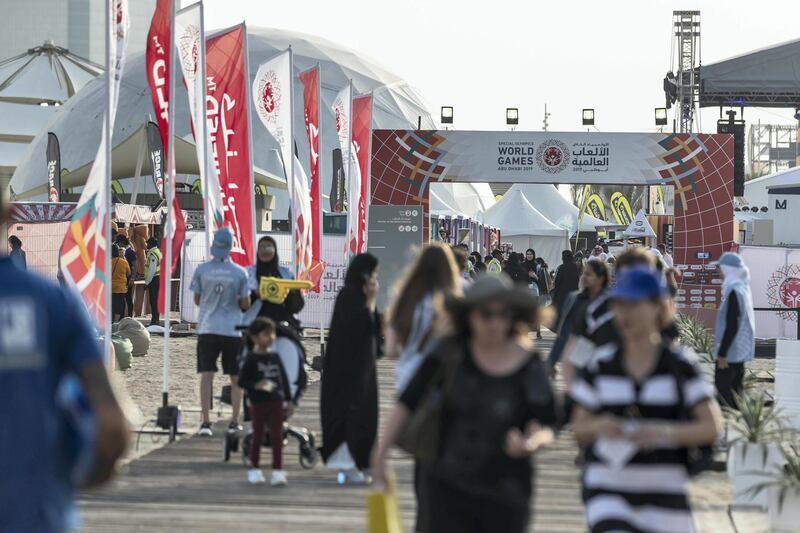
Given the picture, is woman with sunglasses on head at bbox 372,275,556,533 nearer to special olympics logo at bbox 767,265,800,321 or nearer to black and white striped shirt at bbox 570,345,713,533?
black and white striped shirt at bbox 570,345,713,533

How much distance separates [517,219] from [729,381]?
2024 inches

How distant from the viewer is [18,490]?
363 cm

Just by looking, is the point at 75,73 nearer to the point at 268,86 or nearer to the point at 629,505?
the point at 268,86

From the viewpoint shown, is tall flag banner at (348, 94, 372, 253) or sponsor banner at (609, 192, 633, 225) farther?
sponsor banner at (609, 192, 633, 225)

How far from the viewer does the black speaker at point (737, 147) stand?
37.3 meters

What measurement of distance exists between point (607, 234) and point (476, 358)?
272 ft

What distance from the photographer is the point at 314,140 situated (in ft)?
63.3

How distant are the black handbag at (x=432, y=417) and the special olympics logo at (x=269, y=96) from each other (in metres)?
12.4

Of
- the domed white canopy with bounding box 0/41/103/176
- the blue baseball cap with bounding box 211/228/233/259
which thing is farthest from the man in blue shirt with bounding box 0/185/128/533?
the domed white canopy with bounding box 0/41/103/176

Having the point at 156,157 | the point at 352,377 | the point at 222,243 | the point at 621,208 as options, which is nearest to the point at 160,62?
the point at 222,243

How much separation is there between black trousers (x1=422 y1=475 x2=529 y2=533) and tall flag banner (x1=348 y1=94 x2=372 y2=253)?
16.7 m

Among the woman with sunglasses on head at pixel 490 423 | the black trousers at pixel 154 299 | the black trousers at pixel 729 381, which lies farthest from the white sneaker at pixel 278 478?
the black trousers at pixel 154 299

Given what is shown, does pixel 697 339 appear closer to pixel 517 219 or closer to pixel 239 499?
pixel 239 499

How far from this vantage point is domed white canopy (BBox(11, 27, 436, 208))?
60.2 metres
